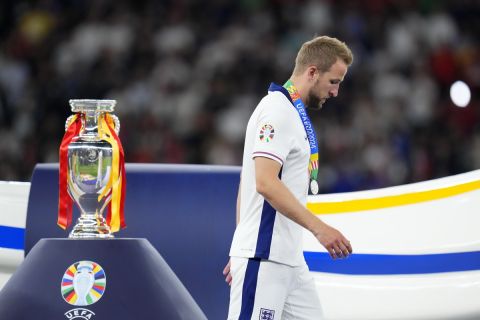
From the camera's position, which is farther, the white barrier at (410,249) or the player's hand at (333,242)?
the white barrier at (410,249)

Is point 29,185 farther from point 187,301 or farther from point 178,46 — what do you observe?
point 178,46

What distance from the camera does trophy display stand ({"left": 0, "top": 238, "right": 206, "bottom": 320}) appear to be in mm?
3357

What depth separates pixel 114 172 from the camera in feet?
12.2

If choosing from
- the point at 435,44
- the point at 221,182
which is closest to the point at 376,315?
the point at 221,182

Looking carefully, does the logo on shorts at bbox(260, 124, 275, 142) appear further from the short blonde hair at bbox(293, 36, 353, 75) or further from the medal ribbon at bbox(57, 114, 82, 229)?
the medal ribbon at bbox(57, 114, 82, 229)

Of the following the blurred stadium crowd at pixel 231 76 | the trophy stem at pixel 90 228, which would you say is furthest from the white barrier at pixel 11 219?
the blurred stadium crowd at pixel 231 76

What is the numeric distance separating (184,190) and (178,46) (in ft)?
15.3

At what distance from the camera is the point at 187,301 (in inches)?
138

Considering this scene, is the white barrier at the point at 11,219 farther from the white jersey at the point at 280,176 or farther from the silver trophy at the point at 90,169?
the white jersey at the point at 280,176

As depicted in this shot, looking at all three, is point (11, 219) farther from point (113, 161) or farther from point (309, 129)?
point (309, 129)

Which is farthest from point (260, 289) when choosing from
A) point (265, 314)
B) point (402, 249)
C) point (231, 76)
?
point (231, 76)

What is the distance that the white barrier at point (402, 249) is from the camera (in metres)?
5.15

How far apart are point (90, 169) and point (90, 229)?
0.62 ft

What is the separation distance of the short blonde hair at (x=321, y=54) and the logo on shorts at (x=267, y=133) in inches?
10.3
